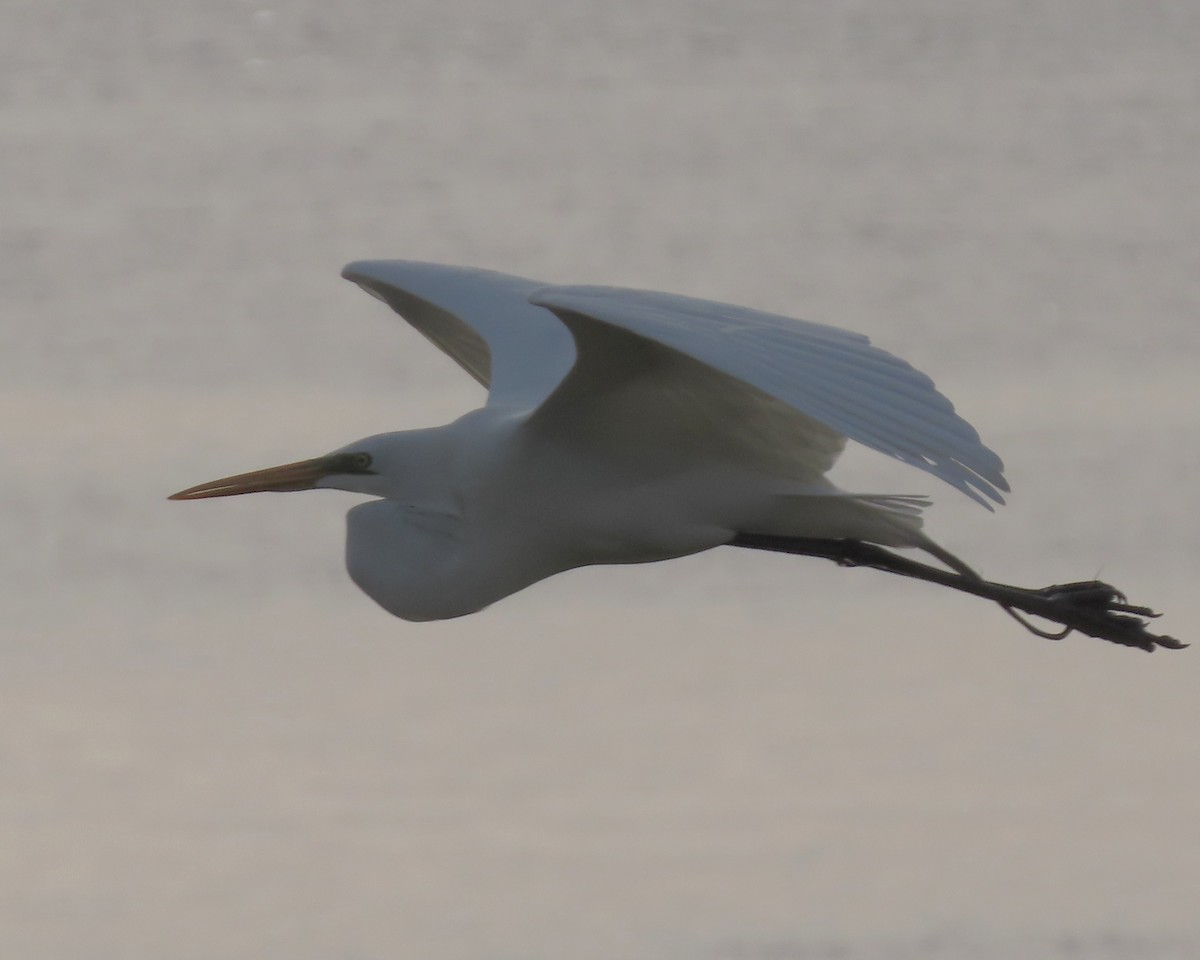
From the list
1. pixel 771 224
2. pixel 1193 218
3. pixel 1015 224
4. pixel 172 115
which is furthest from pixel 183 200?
pixel 1193 218

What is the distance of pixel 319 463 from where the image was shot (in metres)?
5.18

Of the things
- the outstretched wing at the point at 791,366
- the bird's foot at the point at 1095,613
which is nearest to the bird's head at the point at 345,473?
the outstretched wing at the point at 791,366

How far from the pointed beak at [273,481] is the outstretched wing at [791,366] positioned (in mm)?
629

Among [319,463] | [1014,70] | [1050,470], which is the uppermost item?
[1014,70]

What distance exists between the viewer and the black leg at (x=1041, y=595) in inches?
217

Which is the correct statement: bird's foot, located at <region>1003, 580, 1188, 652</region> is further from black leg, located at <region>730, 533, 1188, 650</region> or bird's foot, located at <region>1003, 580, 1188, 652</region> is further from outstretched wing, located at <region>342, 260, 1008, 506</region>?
outstretched wing, located at <region>342, 260, 1008, 506</region>

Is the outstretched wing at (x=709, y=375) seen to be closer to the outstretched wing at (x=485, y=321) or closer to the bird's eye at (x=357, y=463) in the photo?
the outstretched wing at (x=485, y=321)

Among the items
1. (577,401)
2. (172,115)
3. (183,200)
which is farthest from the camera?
(172,115)

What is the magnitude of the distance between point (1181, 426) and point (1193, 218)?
7.97ft

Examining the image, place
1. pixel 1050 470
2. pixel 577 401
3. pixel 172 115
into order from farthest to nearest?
pixel 172 115 < pixel 1050 470 < pixel 577 401

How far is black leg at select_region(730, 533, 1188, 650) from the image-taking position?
551cm

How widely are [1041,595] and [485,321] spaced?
4.39 ft

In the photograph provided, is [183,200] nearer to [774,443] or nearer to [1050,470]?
[1050,470]

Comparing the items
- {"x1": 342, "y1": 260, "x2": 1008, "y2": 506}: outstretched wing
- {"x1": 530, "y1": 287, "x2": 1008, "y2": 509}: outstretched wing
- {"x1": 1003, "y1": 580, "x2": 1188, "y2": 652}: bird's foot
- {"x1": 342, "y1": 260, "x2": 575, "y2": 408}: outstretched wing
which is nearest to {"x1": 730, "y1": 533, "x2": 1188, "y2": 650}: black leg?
{"x1": 1003, "y1": 580, "x2": 1188, "y2": 652}: bird's foot
